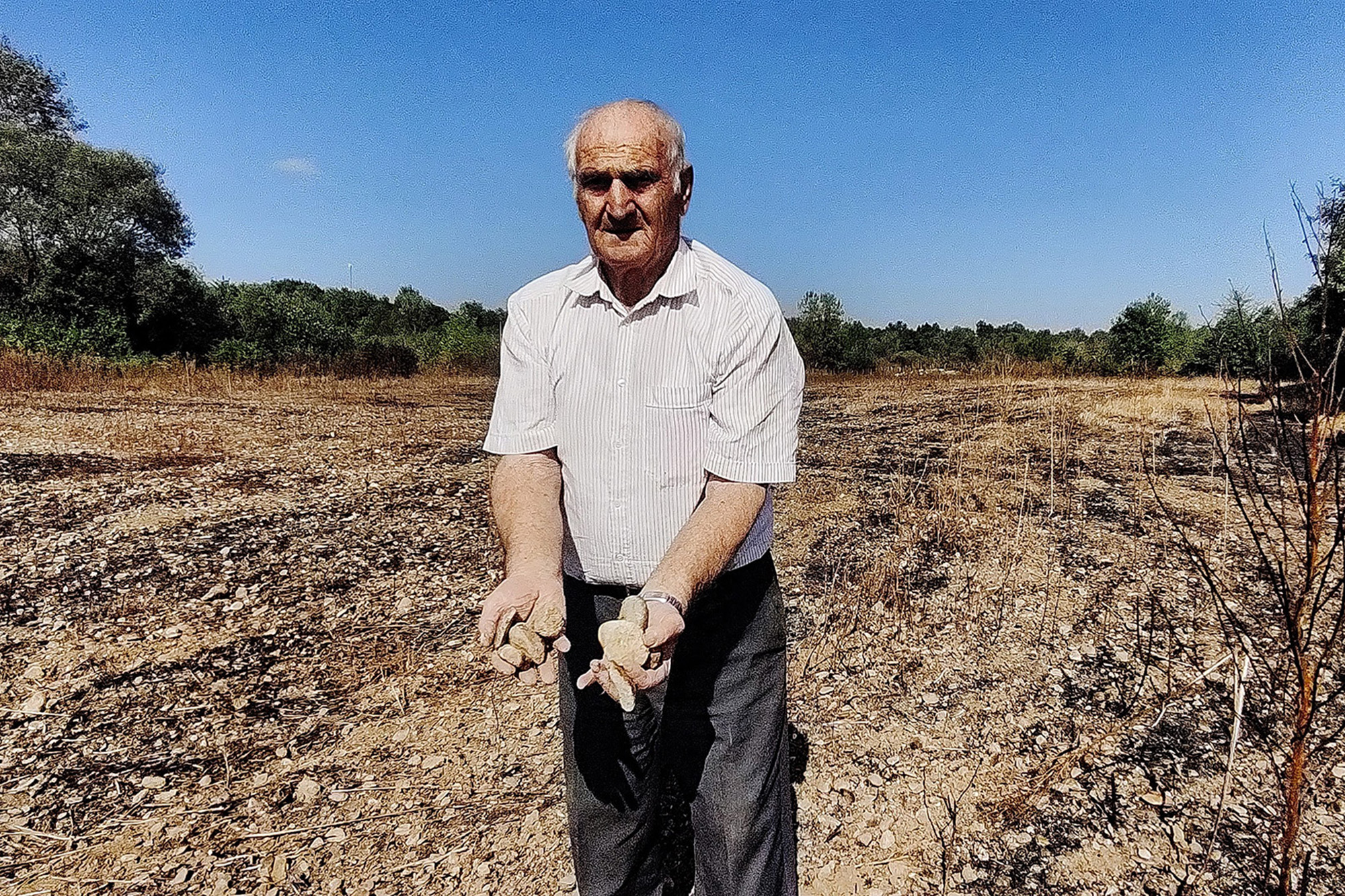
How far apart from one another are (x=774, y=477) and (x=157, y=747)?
3186mm

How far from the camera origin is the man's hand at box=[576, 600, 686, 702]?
1.52 m

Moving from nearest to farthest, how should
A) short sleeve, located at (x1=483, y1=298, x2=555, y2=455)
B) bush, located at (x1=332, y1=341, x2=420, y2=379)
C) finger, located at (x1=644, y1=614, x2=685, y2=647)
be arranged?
1. finger, located at (x1=644, y1=614, x2=685, y2=647)
2. short sleeve, located at (x1=483, y1=298, x2=555, y2=455)
3. bush, located at (x1=332, y1=341, x2=420, y2=379)

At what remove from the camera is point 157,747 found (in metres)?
3.33

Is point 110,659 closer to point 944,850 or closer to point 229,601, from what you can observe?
point 229,601

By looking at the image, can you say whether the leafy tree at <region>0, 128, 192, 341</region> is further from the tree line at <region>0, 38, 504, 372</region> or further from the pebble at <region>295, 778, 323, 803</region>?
the pebble at <region>295, 778, 323, 803</region>

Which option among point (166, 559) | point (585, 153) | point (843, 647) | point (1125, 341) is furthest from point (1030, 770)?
point (1125, 341)

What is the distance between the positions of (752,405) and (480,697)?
2.71 metres

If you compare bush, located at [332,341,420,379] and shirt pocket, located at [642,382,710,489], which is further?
bush, located at [332,341,420,379]

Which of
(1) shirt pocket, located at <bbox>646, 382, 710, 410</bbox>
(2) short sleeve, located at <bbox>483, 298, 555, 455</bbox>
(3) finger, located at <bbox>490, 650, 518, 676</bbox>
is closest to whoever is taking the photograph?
(3) finger, located at <bbox>490, 650, 518, 676</bbox>

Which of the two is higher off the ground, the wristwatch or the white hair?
the white hair

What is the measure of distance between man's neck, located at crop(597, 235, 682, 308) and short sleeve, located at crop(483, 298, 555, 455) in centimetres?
23

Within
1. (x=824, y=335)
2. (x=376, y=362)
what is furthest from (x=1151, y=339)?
(x=376, y=362)

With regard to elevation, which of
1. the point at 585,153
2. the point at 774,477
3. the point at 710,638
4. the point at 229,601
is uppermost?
the point at 585,153

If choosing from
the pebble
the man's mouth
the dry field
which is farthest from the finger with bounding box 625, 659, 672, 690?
the pebble
